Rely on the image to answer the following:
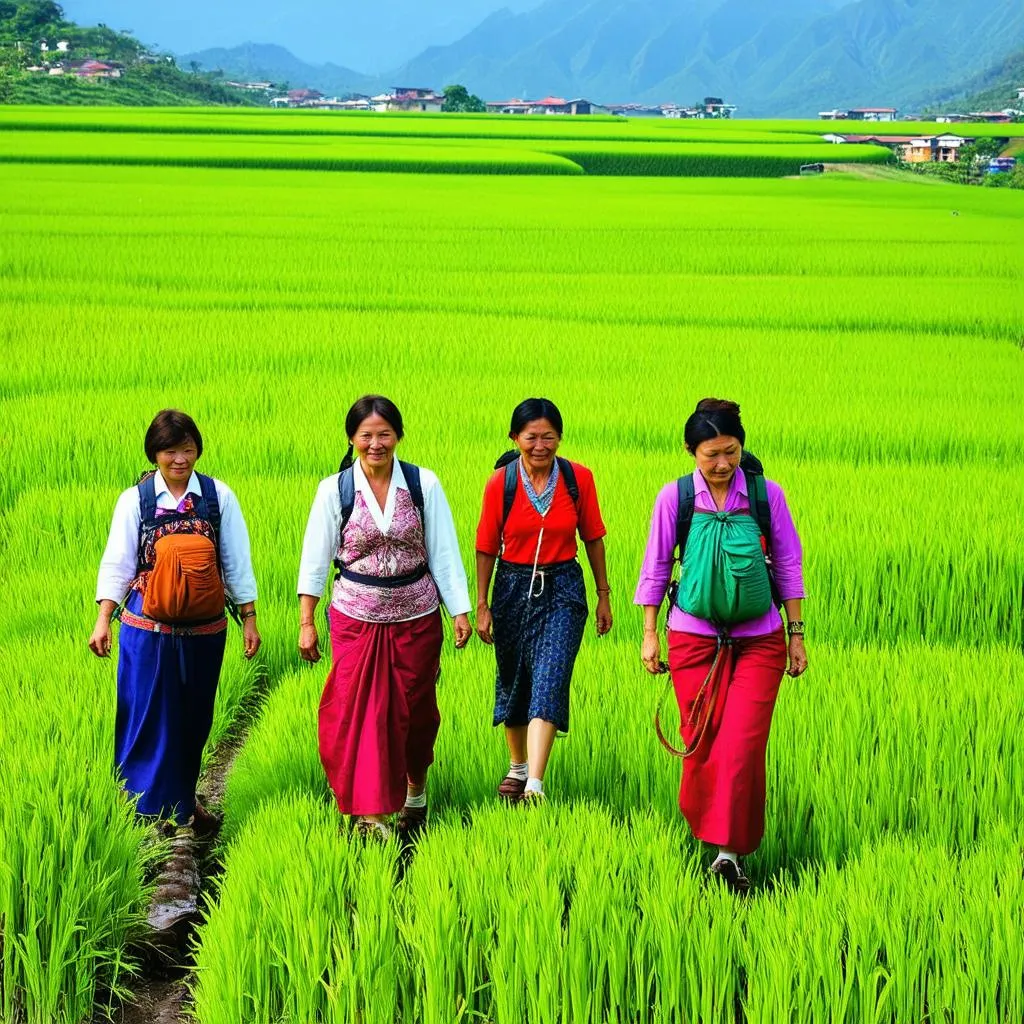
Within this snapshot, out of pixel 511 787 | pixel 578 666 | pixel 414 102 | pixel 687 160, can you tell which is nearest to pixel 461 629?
pixel 511 787

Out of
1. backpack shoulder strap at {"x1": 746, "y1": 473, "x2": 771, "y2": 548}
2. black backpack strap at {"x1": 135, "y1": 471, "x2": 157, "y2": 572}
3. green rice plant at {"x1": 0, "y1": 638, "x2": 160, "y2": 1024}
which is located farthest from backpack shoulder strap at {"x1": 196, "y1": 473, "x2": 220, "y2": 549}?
backpack shoulder strap at {"x1": 746, "y1": 473, "x2": 771, "y2": 548}

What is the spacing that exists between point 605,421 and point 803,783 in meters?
4.76

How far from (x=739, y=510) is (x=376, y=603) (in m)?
0.94

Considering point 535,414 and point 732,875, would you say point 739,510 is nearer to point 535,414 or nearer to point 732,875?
point 535,414

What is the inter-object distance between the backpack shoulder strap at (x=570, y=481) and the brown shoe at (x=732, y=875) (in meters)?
1.00

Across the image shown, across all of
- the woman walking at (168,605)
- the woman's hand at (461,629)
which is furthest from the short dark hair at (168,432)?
the woman's hand at (461,629)

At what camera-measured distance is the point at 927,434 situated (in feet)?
26.7

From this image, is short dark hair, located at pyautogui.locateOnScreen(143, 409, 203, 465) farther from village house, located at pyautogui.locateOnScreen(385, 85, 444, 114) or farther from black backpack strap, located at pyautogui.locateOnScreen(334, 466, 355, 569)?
village house, located at pyautogui.locateOnScreen(385, 85, 444, 114)

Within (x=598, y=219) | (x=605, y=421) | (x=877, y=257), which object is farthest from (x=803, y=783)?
(x=598, y=219)

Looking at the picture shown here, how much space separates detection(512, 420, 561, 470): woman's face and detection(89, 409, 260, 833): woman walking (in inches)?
29.9

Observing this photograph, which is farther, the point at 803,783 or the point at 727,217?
the point at 727,217

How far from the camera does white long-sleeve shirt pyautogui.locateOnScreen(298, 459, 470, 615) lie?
3.50 meters

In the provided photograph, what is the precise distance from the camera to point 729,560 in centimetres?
326

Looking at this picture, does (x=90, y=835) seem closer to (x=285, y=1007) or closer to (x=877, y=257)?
(x=285, y=1007)
